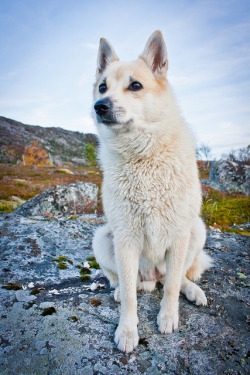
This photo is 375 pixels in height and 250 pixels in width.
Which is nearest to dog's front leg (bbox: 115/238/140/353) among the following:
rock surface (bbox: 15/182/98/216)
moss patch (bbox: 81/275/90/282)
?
moss patch (bbox: 81/275/90/282)

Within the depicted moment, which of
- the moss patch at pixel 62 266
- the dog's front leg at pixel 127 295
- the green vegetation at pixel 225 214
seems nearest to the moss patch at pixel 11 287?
the moss patch at pixel 62 266

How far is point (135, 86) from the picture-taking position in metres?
2.41

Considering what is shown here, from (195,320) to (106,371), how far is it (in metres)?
1.05

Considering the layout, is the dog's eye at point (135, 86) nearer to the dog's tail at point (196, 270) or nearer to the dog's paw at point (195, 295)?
the dog's tail at point (196, 270)

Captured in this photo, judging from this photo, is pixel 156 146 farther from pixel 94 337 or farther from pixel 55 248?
pixel 55 248

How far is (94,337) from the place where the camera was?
5.99 ft

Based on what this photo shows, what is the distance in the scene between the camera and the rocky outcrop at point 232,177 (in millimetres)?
15078

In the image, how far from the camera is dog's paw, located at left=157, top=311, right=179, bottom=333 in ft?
6.37

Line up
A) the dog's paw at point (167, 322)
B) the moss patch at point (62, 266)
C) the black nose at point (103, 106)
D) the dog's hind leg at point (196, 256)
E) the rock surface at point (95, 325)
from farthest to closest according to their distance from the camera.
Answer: the moss patch at point (62, 266)
the dog's hind leg at point (196, 256)
the black nose at point (103, 106)
the dog's paw at point (167, 322)
the rock surface at point (95, 325)

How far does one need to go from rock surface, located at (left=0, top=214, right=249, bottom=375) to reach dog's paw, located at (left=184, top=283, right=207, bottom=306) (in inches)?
2.9

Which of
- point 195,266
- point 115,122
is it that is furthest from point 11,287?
point 195,266

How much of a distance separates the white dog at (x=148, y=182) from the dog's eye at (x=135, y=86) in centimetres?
1

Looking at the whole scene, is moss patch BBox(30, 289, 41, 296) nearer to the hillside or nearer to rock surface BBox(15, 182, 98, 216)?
rock surface BBox(15, 182, 98, 216)

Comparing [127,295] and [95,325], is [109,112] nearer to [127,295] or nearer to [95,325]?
[127,295]
